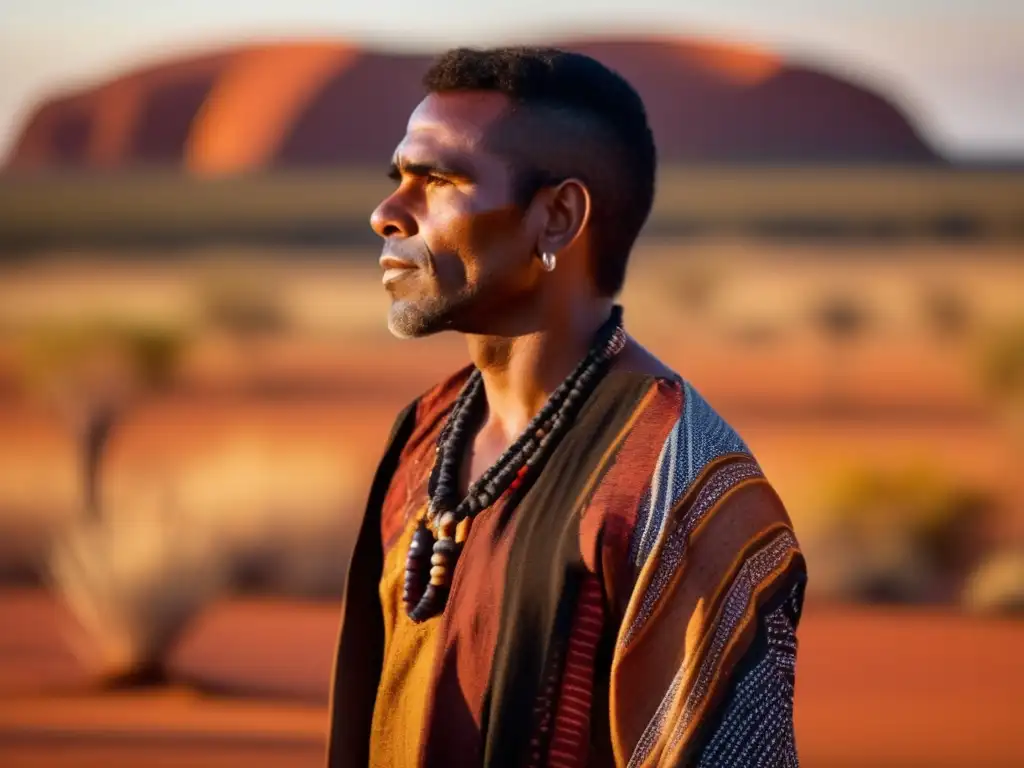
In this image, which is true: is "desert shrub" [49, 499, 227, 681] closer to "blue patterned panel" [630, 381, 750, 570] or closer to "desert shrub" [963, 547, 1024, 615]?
"desert shrub" [963, 547, 1024, 615]

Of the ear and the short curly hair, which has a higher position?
the short curly hair

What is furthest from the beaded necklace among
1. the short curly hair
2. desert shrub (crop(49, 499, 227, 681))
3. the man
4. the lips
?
Result: desert shrub (crop(49, 499, 227, 681))

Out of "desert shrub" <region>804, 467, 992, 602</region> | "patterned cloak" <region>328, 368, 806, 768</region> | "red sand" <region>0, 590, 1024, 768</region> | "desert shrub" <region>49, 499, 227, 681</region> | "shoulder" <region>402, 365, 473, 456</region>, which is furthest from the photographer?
"desert shrub" <region>804, 467, 992, 602</region>

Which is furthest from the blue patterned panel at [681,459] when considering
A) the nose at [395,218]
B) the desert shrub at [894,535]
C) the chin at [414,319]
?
the desert shrub at [894,535]

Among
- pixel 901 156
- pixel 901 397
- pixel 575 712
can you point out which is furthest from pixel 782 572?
pixel 901 156

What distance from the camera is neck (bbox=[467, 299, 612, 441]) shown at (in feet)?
9.36

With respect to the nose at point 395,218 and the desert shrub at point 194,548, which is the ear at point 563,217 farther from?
the desert shrub at point 194,548

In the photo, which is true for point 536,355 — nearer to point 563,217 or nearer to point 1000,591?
point 563,217

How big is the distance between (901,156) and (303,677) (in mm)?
76674

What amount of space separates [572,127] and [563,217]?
5.5 inches

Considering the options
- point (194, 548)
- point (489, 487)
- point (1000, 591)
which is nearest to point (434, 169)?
point (489, 487)

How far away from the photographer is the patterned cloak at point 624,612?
2439 mm

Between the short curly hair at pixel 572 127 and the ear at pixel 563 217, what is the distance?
0.06 feet

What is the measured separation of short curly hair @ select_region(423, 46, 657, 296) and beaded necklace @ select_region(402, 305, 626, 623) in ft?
0.50
